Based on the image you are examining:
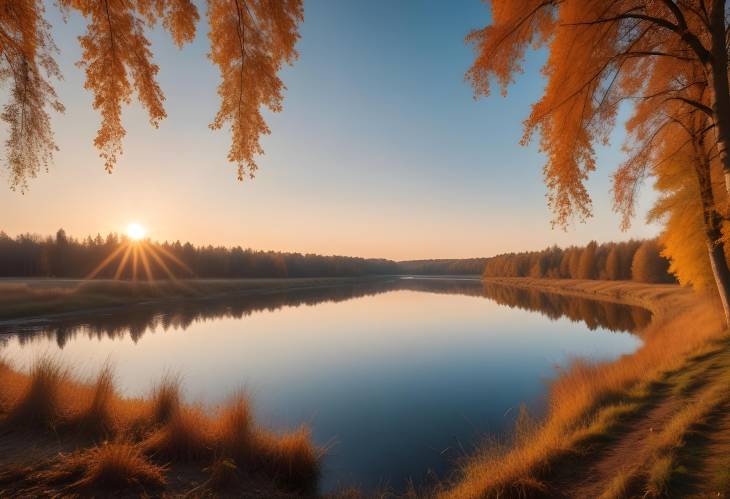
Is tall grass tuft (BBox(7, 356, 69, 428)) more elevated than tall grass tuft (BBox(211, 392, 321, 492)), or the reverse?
tall grass tuft (BBox(7, 356, 69, 428))

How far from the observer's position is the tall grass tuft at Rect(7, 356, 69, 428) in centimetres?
659

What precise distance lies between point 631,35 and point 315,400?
1289 centimetres

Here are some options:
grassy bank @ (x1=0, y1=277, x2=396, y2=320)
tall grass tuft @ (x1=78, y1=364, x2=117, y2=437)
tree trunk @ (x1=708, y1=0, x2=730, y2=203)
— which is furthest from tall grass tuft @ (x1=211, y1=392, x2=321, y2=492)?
grassy bank @ (x1=0, y1=277, x2=396, y2=320)

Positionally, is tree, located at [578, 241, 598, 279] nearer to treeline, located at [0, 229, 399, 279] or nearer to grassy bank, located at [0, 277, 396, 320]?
grassy bank, located at [0, 277, 396, 320]

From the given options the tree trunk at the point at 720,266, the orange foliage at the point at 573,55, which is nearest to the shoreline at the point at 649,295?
the tree trunk at the point at 720,266

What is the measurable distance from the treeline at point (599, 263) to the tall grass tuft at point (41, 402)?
132ft

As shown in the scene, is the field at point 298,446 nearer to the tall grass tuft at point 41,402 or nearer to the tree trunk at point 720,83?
the tall grass tuft at point 41,402

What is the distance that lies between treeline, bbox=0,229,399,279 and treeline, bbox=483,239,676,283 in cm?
8234

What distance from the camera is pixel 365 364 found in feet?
55.1

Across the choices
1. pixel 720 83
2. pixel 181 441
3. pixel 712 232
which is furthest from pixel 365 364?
pixel 720 83

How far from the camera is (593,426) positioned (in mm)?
6340

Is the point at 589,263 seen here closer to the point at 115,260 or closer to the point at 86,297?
the point at 86,297

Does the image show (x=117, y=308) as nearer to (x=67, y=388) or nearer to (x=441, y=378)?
(x=67, y=388)

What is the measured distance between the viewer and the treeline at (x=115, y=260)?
76875 mm
